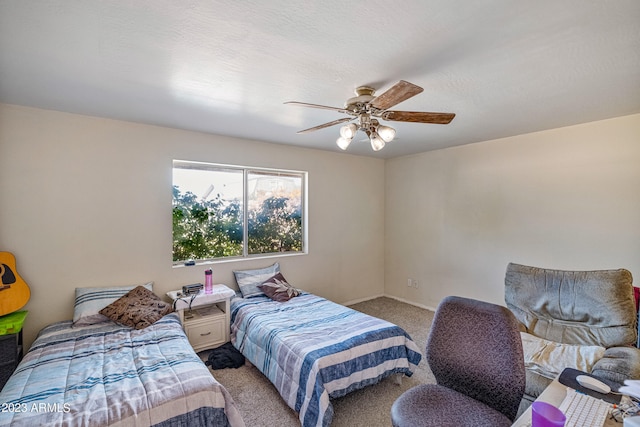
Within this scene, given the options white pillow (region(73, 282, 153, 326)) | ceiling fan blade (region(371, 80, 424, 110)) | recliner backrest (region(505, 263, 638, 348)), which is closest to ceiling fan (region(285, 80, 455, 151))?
ceiling fan blade (region(371, 80, 424, 110))

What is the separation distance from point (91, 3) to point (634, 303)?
397 cm

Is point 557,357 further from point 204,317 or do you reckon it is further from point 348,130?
point 204,317

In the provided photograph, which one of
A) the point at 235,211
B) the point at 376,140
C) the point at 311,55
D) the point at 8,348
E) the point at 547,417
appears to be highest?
the point at 311,55

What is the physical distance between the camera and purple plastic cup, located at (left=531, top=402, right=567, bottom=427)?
0.90 metres

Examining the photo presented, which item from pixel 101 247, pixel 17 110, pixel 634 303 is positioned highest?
Result: pixel 17 110

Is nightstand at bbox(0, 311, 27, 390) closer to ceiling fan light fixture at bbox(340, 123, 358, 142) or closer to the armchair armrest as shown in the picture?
ceiling fan light fixture at bbox(340, 123, 358, 142)

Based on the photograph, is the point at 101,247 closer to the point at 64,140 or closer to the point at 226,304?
the point at 64,140

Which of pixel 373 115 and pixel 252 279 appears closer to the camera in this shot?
pixel 373 115

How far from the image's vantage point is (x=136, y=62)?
70.8 inches

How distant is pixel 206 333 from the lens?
10.0 ft

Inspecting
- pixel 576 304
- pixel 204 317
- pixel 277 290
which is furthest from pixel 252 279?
pixel 576 304

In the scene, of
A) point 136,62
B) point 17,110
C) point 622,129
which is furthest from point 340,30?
point 622,129

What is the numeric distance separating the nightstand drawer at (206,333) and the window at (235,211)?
821mm

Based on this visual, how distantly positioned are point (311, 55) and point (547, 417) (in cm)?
195
